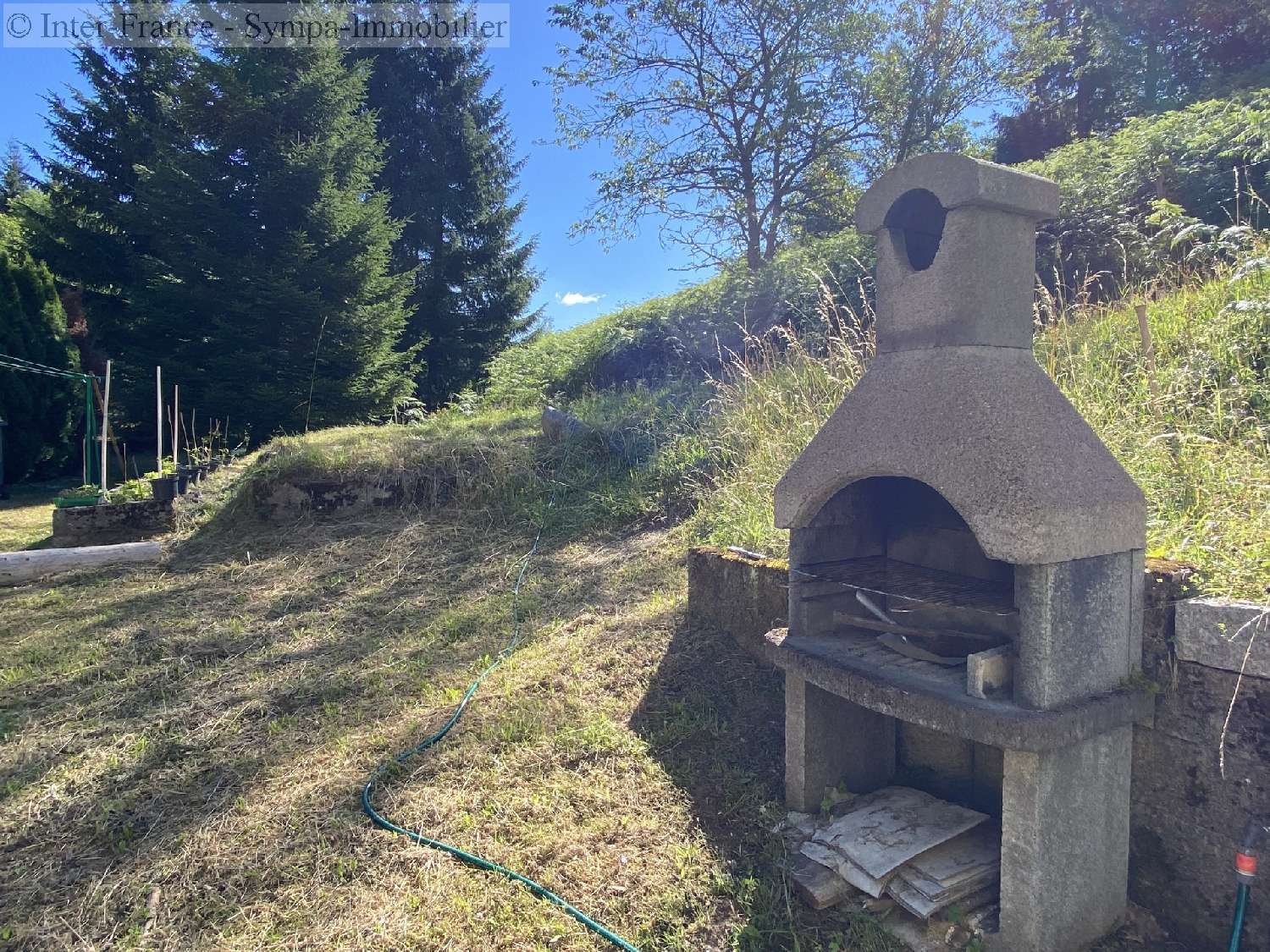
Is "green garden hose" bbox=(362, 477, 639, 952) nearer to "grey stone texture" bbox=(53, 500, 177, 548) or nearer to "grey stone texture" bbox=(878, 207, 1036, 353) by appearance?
"grey stone texture" bbox=(878, 207, 1036, 353)

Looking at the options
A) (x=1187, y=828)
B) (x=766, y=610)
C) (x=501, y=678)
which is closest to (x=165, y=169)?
(x=501, y=678)

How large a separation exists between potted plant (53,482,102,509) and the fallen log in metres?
0.85

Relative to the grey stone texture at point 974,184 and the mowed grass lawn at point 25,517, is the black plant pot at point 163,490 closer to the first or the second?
the mowed grass lawn at point 25,517

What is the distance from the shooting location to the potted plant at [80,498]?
20.4ft

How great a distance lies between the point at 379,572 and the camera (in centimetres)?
509

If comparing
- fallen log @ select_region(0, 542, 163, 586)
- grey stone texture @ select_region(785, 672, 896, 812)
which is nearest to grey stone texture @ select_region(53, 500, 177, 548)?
fallen log @ select_region(0, 542, 163, 586)

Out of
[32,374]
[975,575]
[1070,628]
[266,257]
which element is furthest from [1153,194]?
[32,374]

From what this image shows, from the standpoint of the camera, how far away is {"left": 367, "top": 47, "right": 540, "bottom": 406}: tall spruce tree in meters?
12.6

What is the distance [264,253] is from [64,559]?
5250 millimetres

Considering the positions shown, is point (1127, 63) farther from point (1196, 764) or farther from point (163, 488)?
point (163, 488)

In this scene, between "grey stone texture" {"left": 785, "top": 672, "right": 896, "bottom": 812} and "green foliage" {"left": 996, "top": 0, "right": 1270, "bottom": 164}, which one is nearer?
"grey stone texture" {"left": 785, "top": 672, "right": 896, "bottom": 812}

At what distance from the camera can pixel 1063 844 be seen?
1.86 metres

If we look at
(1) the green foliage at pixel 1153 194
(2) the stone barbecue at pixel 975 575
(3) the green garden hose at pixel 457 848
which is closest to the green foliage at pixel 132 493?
(3) the green garden hose at pixel 457 848

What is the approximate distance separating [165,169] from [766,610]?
31.5 ft
